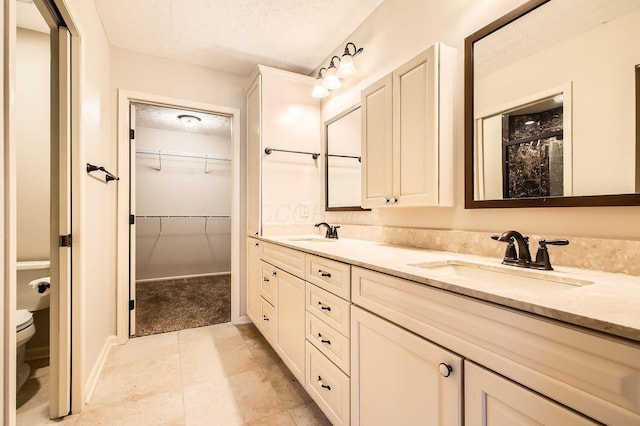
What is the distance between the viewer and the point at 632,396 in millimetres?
456

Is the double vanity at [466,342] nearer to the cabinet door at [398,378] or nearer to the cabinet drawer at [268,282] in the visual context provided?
the cabinet door at [398,378]

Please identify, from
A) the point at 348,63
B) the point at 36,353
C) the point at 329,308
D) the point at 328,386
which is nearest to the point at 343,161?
the point at 348,63

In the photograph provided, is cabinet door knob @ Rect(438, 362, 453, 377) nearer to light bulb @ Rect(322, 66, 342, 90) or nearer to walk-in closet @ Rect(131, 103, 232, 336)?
light bulb @ Rect(322, 66, 342, 90)

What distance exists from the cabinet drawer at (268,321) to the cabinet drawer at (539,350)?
4.31ft

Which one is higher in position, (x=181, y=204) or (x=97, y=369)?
(x=181, y=204)

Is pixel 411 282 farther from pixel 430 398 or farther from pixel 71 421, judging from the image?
pixel 71 421

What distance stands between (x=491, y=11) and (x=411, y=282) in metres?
1.24

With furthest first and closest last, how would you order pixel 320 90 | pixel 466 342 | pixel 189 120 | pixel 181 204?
pixel 181 204 → pixel 189 120 → pixel 320 90 → pixel 466 342

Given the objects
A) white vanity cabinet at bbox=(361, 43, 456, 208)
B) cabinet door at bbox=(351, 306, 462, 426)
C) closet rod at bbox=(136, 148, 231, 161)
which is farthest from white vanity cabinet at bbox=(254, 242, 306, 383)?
closet rod at bbox=(136, 148, 231, 161)

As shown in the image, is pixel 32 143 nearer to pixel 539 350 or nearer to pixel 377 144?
pixel 377 144

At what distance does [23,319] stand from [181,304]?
1754mm

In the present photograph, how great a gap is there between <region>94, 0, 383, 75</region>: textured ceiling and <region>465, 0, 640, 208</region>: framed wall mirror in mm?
1083

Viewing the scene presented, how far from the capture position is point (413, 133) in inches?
58.2

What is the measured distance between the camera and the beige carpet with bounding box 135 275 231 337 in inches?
107
